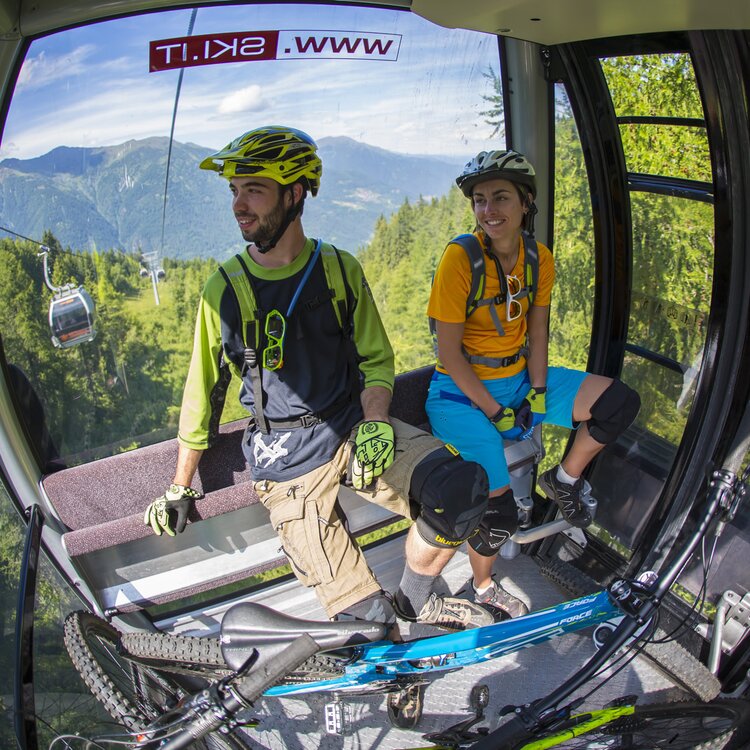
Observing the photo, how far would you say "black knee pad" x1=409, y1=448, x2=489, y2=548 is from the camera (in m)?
2.58

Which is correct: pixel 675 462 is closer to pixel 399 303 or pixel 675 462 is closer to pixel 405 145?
pixel 399 303

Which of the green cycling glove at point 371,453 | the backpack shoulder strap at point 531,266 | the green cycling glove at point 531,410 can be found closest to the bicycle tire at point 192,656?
the green cycling glove at point 371,453

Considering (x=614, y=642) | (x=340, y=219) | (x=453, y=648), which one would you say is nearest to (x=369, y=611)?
(x=453, y=648)

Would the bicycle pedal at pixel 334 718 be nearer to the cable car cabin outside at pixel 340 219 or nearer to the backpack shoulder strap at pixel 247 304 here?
the cable car cabin outside at pixel 340 219

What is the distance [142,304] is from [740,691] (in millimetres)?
2937

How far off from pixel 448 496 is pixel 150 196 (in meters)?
1.73

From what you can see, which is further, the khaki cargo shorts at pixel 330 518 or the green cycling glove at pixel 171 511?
the green cycling glove at pixel 171 511

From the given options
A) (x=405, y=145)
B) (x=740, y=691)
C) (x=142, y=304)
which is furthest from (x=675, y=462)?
(x=142, y=304)

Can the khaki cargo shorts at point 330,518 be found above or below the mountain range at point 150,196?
below

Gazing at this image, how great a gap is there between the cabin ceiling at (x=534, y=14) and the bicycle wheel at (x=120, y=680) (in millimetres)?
2103

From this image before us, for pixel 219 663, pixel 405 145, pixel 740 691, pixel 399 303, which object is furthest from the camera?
pixel 399 303

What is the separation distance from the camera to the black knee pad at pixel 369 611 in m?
2.60

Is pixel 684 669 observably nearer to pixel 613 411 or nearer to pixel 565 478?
pixel 565 478

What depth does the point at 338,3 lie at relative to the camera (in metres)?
2.87
